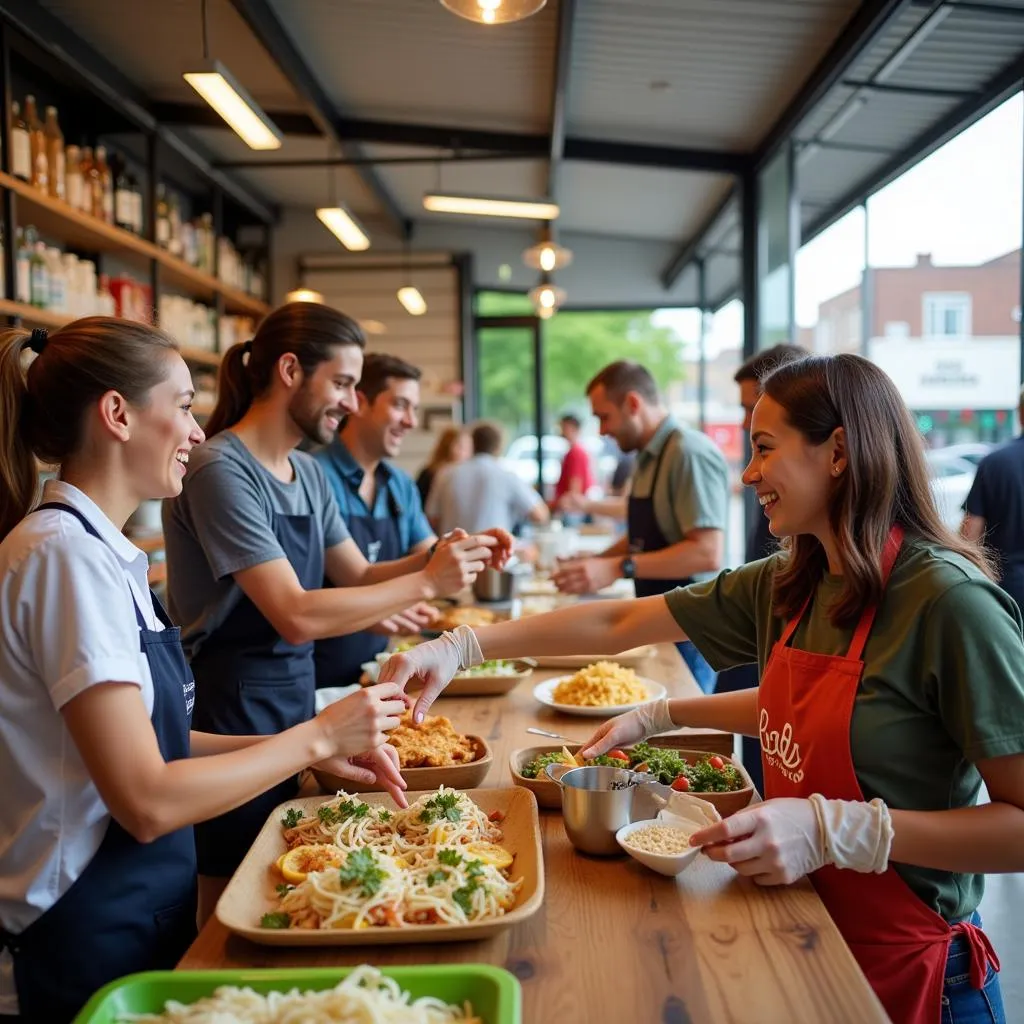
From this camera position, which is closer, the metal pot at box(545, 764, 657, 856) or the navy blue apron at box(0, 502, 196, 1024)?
the navy blue apron at box(0, 502, 196, 1024)

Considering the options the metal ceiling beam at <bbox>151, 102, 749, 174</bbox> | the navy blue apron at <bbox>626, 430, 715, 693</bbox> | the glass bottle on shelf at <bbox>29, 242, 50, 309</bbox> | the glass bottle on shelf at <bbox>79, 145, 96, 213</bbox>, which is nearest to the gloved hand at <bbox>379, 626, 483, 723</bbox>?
the navy blue apron at <bbox>626, 430, 715, 693</bbox>

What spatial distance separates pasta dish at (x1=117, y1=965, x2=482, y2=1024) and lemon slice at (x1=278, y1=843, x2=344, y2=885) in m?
0.33

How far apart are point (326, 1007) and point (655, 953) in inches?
18.5

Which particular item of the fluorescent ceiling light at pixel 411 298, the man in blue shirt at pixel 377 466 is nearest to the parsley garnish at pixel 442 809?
the man in blue shirt at pixel 377 466

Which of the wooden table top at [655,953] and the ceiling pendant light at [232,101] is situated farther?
the ceiling pendant light at [232,101]

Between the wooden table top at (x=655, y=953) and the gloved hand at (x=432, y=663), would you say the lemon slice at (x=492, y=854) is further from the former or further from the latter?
the gloved hand at (x=432, y=663)

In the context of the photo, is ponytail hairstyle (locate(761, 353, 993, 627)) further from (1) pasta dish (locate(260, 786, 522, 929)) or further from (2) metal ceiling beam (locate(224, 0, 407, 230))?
(2) metal ceiling beam (locate(224, 0, 407, 230))

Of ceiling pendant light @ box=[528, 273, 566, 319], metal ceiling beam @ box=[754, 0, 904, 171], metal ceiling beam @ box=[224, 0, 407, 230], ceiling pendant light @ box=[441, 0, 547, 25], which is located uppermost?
metal ceiling beam @ box=[224, 0, 407, 230]

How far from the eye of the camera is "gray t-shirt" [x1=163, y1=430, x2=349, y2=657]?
234cm

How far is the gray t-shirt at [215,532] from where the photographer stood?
2336mm

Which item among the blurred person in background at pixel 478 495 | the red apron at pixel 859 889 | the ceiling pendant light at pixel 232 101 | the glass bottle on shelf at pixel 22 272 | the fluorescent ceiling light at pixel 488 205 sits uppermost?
the ceiling pendant light at pixel 232 101

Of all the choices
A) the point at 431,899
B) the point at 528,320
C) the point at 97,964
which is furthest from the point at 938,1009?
the point at 528,320

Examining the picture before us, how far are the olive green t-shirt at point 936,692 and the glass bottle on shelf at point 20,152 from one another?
4.57 meters

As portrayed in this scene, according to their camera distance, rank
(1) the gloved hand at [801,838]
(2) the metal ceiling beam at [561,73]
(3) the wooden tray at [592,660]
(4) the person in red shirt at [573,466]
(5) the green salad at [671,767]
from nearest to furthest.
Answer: (1) the gloved hand at [801,838] → (5) the green salad at [671,767] → (3) the wooden tray at [592,660] → (2) the metal ceiling beam at [561,73] → (4) the person in red shirt at [573,466]
